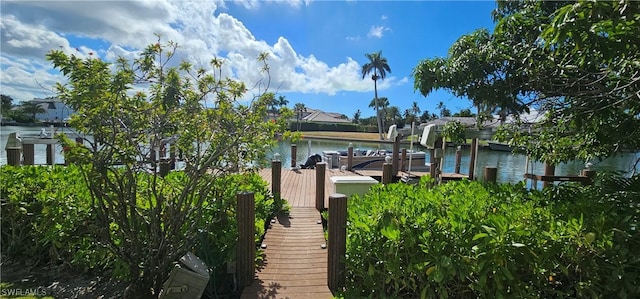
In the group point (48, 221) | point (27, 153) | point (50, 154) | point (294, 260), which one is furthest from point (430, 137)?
point (50, 154)

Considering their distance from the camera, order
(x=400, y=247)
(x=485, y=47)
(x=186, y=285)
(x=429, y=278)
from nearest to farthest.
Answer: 1. (x=429, y=278)
2. (x=400, y=247)
3. (x=186, y=285)
4. (x=485, y=47)

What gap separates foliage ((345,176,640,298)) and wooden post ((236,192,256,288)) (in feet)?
3.56

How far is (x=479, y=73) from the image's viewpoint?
323cm

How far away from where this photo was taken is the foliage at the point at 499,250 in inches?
84.6

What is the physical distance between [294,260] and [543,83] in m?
3.28

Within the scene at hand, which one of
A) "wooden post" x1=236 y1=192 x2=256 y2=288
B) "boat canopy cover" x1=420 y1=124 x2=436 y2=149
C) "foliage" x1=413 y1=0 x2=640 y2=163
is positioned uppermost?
"foliage" x1=413 y1=0 x2=640 y2=163

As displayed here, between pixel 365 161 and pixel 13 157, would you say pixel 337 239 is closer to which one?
pixel 13 157

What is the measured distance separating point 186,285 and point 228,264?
557 millimetres

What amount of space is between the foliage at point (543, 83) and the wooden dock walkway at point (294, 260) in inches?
95.8

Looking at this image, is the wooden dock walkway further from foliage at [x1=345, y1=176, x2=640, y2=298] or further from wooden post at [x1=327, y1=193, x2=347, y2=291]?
foliage at [x1=345, y1=176, x2=640, y2=298]

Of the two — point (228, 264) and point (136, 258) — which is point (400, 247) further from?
point (136, 258)

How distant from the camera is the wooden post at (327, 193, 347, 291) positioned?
10.2ft

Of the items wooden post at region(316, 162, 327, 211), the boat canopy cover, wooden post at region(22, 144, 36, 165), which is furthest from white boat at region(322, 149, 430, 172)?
wooden post at region(22, 144, 36, 165)

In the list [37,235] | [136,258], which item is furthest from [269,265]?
[37,235]
